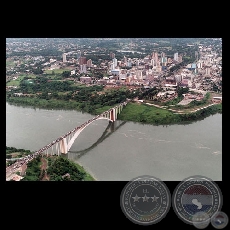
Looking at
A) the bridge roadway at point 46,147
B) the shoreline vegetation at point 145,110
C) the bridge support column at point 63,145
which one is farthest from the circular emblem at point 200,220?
the shoreline vegetation at point 145,110

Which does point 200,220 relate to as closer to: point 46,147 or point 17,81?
point 46,147

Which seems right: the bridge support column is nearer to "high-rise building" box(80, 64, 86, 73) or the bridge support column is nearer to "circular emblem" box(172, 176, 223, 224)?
"circular emblem" box(172, 176, 223, 224)

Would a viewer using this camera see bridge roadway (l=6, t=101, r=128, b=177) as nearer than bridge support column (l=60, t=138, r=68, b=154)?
Yes

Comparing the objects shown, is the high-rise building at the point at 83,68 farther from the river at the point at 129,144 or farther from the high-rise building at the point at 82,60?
the river at the point at 129,144

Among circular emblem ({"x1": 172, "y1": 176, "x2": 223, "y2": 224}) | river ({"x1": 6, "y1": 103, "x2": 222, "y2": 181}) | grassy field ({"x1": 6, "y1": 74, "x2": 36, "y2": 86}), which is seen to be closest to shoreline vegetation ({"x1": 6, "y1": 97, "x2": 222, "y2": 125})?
river ({"x1": 6, "y1": 103, "x2": 222, "y2": 181})

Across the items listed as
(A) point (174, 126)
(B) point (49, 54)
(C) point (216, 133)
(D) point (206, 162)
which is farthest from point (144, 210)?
(B) point (49, 54)
